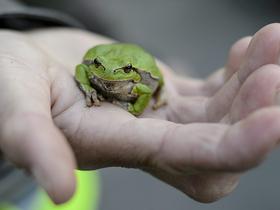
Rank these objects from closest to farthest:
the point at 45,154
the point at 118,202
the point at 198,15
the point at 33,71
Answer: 1. the point at 45,154
2. the point at 33,71
3. the point at 118,202
4. the point at 198,15

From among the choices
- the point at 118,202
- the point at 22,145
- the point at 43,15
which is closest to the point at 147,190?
the point at 118,202

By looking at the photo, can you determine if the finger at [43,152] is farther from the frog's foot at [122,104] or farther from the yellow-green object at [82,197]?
the yellow-green object at [82,197]

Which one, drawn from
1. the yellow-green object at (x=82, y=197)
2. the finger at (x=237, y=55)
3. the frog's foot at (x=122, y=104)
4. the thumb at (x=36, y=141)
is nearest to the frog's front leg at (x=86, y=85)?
the frog's foot at (x=122, y=104)

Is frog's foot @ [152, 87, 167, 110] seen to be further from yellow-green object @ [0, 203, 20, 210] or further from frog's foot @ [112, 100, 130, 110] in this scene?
yellow-green object @ [0, 203, 20, 210]

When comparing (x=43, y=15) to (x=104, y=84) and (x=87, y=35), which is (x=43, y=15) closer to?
(x=87, y=35)

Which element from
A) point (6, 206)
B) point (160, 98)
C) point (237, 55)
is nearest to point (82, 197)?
point (6, 206)

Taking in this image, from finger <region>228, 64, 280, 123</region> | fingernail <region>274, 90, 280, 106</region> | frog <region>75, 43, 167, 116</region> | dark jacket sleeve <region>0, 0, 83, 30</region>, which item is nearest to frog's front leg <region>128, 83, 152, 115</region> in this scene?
frog <region>75, 43, 167, 116</region>
